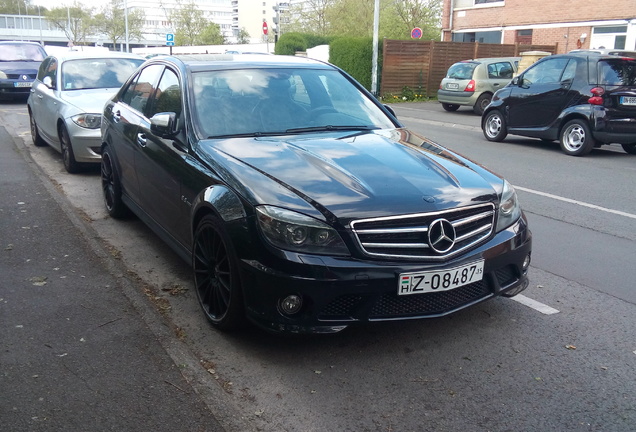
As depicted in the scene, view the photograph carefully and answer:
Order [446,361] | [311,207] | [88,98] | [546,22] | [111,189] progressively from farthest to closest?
[546,22], [88,98], [111,189], [446,361], [311,207]

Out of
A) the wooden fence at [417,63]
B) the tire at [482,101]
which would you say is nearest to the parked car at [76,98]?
the tire at [482,101]

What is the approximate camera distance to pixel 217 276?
411 centimetres

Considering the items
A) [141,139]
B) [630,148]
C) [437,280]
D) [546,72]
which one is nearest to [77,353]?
[437,280]

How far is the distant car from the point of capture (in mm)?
20141

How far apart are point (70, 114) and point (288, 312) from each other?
21.4 feet

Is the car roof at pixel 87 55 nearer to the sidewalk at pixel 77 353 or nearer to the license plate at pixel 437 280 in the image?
the sidewalk at pixel 77 353

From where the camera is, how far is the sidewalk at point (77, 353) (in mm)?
3242

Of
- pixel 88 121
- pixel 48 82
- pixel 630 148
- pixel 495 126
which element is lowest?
pixel 630 148

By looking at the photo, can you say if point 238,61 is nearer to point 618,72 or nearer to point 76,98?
point 76,98

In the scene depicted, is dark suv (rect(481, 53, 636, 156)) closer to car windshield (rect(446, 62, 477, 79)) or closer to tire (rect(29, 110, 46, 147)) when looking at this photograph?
car windshield (rect(446, 62, 477, 79))

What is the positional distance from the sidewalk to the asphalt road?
16cm

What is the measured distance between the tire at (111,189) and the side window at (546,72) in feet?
28.7

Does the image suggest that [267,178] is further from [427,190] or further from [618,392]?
[618,392]

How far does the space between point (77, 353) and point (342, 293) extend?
5.35 ft
